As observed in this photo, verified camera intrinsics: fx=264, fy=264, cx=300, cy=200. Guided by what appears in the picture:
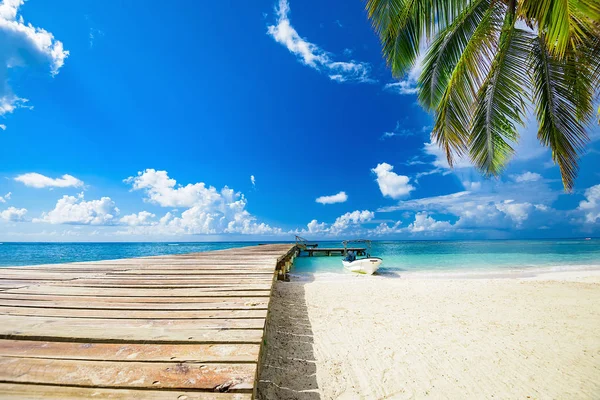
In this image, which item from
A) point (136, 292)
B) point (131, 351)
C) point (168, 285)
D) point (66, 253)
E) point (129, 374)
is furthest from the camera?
point (66, 253)

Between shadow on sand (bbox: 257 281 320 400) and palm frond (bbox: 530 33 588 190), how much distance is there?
6.15 m

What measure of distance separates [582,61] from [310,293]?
882 cm

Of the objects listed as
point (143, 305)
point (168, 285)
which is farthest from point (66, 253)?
point (143, 305)

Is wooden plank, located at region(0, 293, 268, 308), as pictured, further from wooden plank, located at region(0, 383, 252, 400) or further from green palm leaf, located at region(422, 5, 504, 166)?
green palm leaf, located at region(422, 5, 504, 166)

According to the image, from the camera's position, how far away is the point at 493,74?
5.68m

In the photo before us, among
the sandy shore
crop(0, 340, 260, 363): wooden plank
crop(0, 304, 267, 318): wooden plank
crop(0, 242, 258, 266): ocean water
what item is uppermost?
crop(0, 304, 267, 318): wooden plank

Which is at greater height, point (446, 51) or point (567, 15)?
point (446, 51)

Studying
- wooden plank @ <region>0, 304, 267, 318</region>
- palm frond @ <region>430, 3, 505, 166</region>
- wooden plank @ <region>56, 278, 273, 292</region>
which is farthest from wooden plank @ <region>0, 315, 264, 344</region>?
palm frond @ <region>430, 3, 505, 166</region>

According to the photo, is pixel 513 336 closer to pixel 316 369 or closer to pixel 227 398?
pixel 316 369

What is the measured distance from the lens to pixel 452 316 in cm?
662

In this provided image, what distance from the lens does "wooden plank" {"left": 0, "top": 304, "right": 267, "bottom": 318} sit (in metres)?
2.30

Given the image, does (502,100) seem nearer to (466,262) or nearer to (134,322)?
(134,322)

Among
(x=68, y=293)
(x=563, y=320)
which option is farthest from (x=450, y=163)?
(x=68, y=293)

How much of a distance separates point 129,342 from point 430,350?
4719 mm
